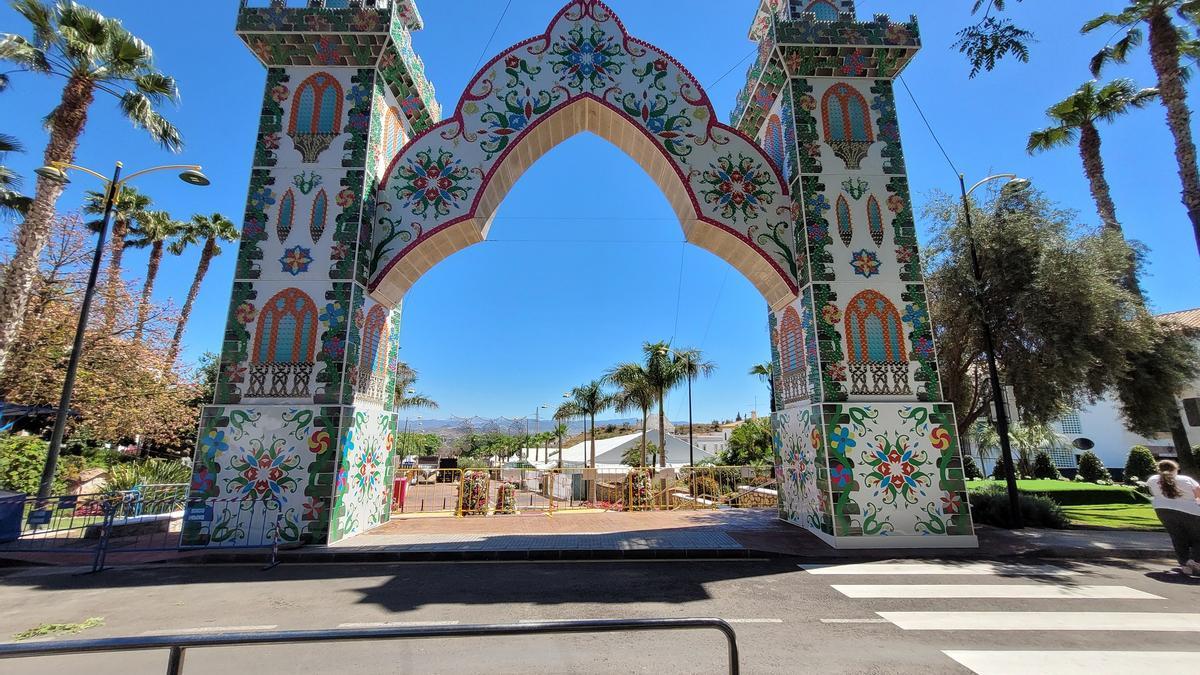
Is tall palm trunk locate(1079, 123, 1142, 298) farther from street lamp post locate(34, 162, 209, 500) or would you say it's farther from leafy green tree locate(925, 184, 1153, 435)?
street lamp post locate(34, 162, 209, 500)

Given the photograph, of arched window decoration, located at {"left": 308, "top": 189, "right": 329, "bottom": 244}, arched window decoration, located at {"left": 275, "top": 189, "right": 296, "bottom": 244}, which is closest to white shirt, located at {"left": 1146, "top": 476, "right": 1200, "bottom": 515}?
arched window decoration, located at {"left": 308, "top": 189, "right": 329, "bottom": 244}

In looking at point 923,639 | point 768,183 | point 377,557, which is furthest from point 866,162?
point 377,557

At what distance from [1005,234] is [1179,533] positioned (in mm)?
6502

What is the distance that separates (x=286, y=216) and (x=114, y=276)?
13942mm

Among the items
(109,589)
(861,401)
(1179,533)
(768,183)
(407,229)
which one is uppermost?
(768,183)

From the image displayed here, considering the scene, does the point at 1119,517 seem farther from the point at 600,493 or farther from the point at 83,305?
the point at 83,305

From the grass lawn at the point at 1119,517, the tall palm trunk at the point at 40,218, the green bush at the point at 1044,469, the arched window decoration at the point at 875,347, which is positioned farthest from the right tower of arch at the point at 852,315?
the green bush at the point at 1044,469

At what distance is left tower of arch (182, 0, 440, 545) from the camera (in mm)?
9109

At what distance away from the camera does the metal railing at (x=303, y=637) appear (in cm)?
225

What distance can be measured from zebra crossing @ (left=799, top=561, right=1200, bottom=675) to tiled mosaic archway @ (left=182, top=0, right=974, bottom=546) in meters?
1.56

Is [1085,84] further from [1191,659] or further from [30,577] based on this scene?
[30,577]

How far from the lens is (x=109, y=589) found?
6809 millimetres

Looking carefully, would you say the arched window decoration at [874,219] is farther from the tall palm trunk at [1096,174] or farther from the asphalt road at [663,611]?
the tall palm trunk at [1096,174]

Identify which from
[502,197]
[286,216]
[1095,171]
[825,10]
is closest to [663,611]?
[502,197]
